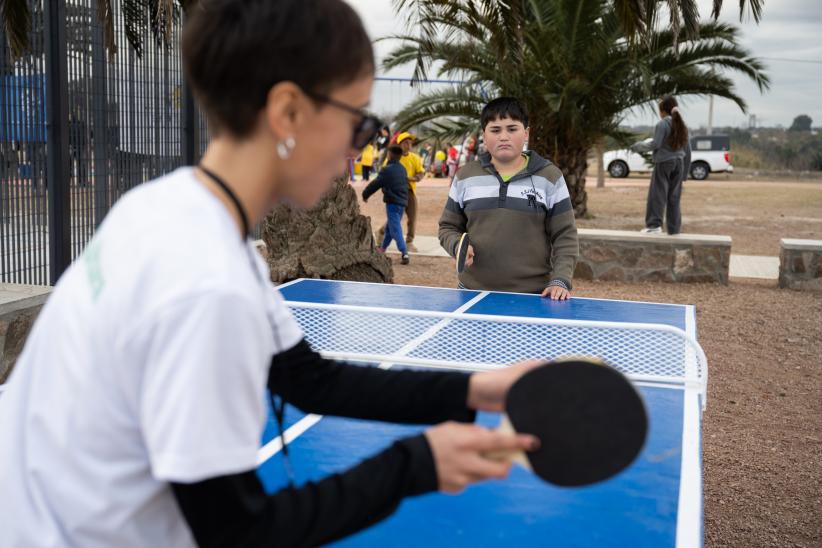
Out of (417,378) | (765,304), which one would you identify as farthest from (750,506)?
(765,304)

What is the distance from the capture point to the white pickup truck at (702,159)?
116 feet

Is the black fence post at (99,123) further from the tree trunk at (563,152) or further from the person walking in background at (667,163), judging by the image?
the tree trunk at (563,152)

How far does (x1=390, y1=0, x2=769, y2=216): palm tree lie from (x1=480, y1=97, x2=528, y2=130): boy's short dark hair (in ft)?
25.3

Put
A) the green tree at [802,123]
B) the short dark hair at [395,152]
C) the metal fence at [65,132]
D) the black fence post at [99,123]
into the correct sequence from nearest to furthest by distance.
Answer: the metal fence at [65,132] → the black fence post at [99,123] → the short dark hair at [395,152] → the green tree at [802,123]

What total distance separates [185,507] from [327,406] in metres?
0.58

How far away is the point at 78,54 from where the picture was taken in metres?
7.11

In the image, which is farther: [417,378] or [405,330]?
[405,330]

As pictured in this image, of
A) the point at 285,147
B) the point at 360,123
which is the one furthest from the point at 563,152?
the point at 285,147

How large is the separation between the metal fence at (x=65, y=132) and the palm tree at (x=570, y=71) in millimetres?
5087

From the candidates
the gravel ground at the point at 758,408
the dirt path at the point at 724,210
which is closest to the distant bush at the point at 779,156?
the dirt path at the point at 724,210

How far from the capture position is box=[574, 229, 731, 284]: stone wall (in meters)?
10.9

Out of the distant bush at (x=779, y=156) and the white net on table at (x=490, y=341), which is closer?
the white net on table at (x=490, y=341)

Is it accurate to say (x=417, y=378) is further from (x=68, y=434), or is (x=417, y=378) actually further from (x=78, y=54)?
(x=78, y=54)

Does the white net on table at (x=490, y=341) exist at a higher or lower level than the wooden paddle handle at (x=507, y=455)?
lower
